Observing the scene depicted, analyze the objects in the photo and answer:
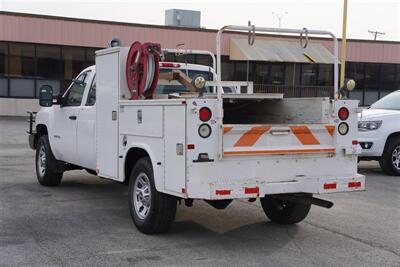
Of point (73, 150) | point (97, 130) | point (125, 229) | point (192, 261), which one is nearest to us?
point (192, 261)

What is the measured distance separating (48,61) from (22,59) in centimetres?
129

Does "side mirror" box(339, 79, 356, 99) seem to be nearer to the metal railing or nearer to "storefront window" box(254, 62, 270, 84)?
the metal railing

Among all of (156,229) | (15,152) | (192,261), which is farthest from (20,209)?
(15,152)

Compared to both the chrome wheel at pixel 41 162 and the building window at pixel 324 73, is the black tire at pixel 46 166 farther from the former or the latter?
the building window at pixel 324 73

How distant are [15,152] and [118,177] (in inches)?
340

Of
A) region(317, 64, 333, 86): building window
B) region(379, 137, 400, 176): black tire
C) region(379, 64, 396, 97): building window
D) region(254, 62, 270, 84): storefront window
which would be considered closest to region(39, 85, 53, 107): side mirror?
region(379, 137, 400, 176): black tire

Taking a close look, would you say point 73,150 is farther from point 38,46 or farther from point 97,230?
point 38,46

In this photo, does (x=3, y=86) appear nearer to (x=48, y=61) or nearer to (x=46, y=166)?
(x=48, y=61)

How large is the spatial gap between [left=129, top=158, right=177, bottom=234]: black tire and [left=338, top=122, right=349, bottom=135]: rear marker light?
2033mm

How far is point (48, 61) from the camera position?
28812 mm

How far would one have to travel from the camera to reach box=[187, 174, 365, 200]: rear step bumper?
18.2 feet

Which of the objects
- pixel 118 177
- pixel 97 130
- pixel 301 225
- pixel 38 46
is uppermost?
pixel 38 46

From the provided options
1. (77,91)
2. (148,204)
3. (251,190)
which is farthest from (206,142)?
(77,91)

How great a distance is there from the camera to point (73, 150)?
334 inches
